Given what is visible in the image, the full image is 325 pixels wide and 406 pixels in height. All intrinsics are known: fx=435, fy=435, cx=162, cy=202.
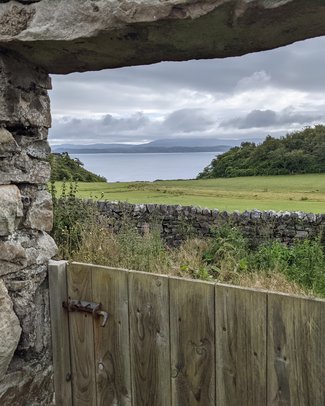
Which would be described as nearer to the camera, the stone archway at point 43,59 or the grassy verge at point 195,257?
the stone archway at point 43,59

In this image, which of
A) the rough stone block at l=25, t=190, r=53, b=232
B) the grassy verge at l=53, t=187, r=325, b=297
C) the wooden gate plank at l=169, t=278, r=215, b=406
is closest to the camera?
the wooden gate plank at l=169, t=278, r=215, b=406

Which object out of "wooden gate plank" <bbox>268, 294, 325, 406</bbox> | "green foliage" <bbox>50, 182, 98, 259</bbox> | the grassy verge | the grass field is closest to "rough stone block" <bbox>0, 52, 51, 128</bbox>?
"wooden gate plank" <bbox>268, 294, 325, 406</bbox>

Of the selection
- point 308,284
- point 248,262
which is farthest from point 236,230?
point 308,284

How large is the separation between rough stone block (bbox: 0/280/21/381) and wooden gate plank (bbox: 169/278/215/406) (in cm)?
77

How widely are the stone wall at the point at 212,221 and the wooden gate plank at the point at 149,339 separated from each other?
5.80 metres

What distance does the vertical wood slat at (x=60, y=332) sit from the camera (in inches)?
91.4

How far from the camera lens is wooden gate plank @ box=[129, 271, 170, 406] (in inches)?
80.8

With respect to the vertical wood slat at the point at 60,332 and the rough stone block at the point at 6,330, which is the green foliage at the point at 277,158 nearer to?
the vertical wood slat at the point at 60,332

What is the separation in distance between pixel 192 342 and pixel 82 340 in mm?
656

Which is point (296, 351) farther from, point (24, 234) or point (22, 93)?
point (22, 93)

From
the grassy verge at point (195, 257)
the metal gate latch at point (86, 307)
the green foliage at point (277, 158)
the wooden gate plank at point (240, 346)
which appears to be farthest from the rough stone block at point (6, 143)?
the green foliage at point (277, 158)

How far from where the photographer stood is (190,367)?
1.99 meters

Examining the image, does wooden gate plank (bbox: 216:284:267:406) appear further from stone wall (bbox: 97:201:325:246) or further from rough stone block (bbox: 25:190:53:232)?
stone wall (bbox: 97:201:325:246)

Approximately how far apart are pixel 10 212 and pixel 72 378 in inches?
38.1
